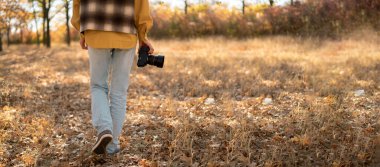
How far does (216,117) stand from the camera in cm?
586

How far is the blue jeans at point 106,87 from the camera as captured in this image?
12.1 ft

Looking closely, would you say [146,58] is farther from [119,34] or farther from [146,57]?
[119,34]

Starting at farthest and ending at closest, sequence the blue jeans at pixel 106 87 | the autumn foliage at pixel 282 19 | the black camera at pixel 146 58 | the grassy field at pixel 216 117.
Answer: the autumn foliage at pixel 282 19, the grassy field at pixel 216 117, the black camera at pixel 146 58, the blue jeans at pixel 106 87

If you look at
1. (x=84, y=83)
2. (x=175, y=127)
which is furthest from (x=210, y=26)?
(x=175, y=127)

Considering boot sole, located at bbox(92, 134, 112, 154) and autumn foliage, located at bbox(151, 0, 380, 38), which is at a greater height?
autumn foliage, located at bbox(151, 0, 380, 38)

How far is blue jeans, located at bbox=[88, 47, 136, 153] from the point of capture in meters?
3.70

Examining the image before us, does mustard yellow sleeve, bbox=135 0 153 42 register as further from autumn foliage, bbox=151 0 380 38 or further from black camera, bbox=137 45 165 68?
autumn foliage, bbox=151 0 380 38

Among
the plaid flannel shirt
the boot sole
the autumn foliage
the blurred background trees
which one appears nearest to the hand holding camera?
the plaid flannel shirt

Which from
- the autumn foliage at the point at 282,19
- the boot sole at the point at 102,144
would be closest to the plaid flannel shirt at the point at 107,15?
the boot sole at the point at 102,144

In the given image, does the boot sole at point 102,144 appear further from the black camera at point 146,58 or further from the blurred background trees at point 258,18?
the blurred background trees at point 258,18

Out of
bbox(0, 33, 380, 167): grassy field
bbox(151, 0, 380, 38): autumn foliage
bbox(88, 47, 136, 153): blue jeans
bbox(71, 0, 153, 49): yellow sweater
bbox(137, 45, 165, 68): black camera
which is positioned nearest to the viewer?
bbox(71, 0, 153, 49): yellow sweater

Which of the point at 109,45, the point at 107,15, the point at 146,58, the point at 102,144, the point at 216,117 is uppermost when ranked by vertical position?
the point at 107,15

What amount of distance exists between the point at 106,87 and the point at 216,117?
2340 mm

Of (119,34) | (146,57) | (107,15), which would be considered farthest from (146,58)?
(107,15)
